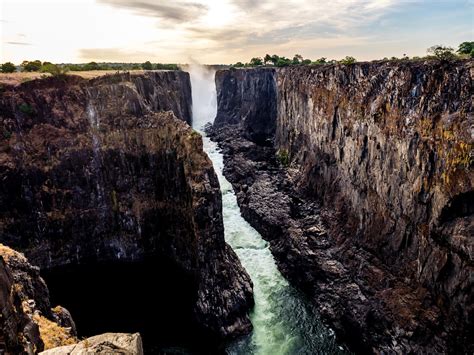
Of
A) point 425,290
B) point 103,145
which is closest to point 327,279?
point 425,290

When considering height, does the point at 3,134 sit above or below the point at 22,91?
below

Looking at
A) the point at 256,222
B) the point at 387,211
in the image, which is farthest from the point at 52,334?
the point at 256,222

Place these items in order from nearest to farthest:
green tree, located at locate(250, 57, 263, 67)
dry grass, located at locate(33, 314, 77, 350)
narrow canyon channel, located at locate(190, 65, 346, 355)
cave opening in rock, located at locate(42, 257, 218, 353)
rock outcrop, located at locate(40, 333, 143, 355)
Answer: rock outcrop, located at locate(40, 333, 143, 355) < dry grass, located at locate(33, 314, 77, 350) < narrow canyon channel, located at locate(190, 65, 346, 355) < cave opening in rock, located at locate(42, 257, 218, 353) < green tree, located at locate(250, 57, 263, 67)

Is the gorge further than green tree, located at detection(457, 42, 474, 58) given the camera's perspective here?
No

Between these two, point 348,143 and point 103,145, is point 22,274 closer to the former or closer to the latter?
point 103,145

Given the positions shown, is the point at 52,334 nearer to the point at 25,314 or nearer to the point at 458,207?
the point at 25,314

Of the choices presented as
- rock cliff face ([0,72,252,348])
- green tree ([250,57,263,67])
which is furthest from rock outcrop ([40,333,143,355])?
green tree ([250,57,263,67])

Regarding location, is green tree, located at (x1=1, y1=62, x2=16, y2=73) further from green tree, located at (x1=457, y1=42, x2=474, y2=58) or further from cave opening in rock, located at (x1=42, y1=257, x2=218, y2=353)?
green tree, located at (x1=457, y1=42, x2=474, y2=58)
